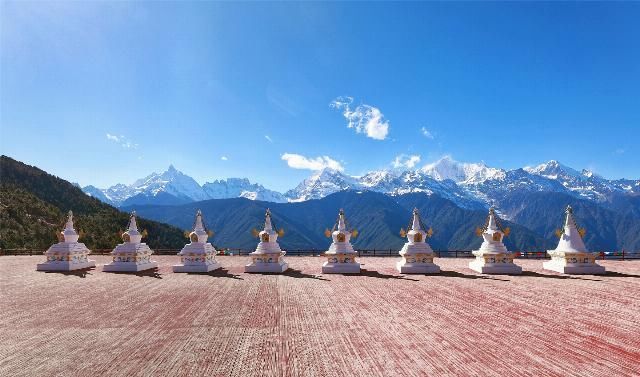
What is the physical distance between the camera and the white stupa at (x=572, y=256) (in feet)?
86.6

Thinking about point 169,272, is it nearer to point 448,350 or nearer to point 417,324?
point 417,324

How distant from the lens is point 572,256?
2673 centimetres

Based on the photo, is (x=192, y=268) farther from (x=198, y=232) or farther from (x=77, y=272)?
(x=77, y=272)

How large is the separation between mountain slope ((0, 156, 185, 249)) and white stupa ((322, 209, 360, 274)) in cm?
2217

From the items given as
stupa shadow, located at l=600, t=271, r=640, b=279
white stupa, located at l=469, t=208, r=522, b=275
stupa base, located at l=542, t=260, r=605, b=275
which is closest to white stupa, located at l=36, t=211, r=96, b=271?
white stupa, located at l=469, t=208, r=522, b=275

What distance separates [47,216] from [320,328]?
7918cm

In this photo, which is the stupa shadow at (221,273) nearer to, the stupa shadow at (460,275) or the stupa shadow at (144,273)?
the stupa shadow at (144,273)

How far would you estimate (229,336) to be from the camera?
475 inches

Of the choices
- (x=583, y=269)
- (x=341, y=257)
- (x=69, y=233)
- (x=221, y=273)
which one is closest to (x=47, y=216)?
(x=69, y=233)

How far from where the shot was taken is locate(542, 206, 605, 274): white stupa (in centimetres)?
2639

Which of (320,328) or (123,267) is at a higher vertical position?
(123,267)

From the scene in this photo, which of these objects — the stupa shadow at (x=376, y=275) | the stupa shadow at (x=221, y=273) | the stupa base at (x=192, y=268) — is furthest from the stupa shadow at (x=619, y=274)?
the stupa base at (x=192, y=268)

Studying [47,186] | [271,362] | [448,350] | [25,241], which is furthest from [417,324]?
[47,186]

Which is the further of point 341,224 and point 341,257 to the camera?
point 341,224
